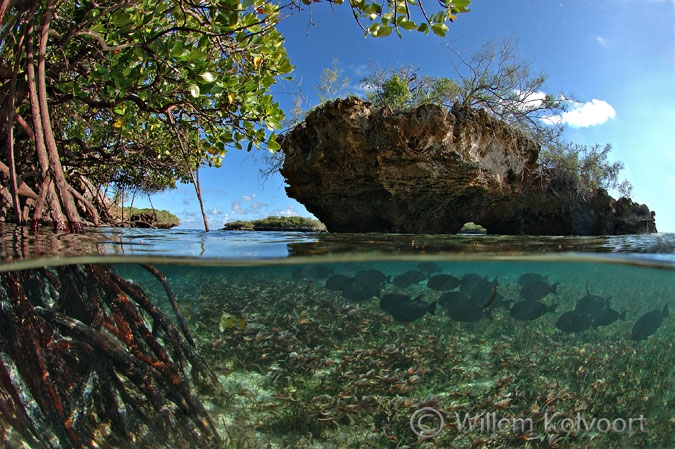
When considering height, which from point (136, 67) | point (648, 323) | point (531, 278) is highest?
point (136, 67)

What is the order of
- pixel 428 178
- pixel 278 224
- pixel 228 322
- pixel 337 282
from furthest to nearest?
1. pixel 278 224
2. pixel 428 178
3. pixel 337 282
4. pixel 228 322

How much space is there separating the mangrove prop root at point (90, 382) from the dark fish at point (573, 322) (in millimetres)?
3189

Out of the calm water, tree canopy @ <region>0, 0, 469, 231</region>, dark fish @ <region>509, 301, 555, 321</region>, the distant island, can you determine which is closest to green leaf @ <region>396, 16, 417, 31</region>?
tree canopy @ <region>0, 0, 469, 231</region>

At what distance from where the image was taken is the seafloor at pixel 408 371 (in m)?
2.71

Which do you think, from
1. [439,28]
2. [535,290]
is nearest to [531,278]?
[535,290]

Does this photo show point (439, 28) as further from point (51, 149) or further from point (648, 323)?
point (51, 149)

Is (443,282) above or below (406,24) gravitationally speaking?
below

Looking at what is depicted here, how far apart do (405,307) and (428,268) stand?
0.56 meters

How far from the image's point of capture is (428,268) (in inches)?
149

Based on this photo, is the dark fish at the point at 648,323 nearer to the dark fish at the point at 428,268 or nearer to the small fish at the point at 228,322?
the dark fish at the point at 428,268

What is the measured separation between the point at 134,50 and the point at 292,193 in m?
4.38

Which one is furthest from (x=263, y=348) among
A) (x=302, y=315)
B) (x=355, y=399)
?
(x=355, y=399)

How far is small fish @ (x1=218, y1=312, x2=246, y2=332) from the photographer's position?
336cm


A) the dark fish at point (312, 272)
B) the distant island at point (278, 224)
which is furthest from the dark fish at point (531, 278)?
the distant island at point (278, 224)
